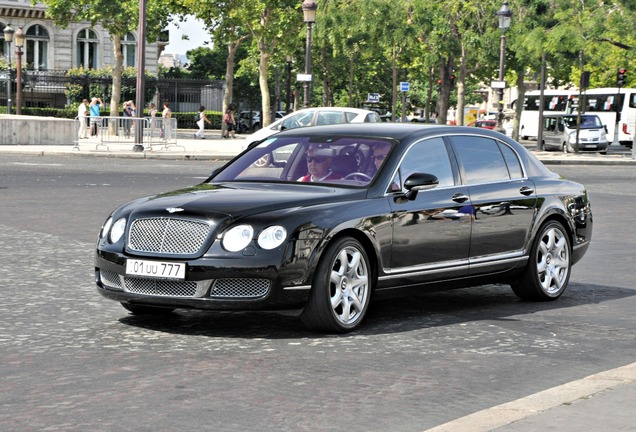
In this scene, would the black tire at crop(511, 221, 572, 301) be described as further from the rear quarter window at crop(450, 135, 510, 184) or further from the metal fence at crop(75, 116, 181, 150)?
the metal fence at crop(75, 116, 181, 150)

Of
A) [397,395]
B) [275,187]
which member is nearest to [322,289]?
[275,187]

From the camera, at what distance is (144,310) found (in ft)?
28.5

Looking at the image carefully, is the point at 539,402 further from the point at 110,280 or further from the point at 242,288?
the point at 110,280

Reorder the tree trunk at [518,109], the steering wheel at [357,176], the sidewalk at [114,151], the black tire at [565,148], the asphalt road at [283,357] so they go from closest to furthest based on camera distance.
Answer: the asphalt road at [283,357], the steering wheel at [357,176], the sidewalk at [114,151], the black tire at [565,148], the tree trunk at [518,109]

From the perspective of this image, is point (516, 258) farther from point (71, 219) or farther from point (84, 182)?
point (84, 182)

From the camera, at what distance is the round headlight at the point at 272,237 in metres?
7.77

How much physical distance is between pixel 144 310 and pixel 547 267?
323cm

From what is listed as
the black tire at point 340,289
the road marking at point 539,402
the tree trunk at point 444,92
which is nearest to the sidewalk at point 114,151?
the tree trunk at point 444,92

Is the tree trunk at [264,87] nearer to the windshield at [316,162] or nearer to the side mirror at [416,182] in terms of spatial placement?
the windshield at [316,162]

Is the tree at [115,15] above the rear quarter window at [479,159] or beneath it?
above

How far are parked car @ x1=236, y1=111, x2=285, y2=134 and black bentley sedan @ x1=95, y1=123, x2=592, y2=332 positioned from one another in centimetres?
6335

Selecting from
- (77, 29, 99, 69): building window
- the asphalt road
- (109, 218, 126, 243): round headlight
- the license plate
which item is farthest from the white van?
the license plate

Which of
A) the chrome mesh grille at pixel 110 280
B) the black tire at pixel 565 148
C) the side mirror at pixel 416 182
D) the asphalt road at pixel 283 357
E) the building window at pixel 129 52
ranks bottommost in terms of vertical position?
the black tire at pixel 565 148

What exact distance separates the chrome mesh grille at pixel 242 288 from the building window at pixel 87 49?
7057 cm
